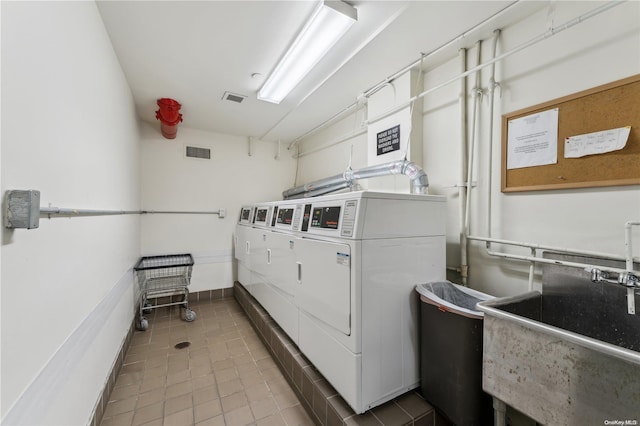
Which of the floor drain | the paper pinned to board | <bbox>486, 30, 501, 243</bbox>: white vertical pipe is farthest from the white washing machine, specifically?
the floor drain

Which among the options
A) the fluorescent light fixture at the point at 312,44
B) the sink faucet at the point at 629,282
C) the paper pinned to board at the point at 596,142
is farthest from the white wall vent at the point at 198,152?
the sink faucet at the point at 629,282

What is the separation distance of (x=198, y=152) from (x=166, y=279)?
76.1 inches

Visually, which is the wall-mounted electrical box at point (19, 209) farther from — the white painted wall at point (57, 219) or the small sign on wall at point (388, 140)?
the small sign on wall at point (388, 140)

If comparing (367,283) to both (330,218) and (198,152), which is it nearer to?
(330,218)

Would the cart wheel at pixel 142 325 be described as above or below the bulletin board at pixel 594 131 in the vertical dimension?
below

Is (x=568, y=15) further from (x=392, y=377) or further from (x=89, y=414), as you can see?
(x=89, y=414)

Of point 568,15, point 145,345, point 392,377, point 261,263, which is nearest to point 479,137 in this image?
point 568,15

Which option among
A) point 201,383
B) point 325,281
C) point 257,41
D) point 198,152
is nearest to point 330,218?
point 325,281

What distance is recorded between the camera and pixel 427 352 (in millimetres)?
1496

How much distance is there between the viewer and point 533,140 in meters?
1.57

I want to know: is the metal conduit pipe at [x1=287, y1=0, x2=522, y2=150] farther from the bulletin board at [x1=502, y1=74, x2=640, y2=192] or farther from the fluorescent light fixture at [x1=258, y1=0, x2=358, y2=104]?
the fluorescent light fixture at [x1=258, y1=0, x2=358, y2=104]

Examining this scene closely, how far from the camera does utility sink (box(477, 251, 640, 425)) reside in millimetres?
822

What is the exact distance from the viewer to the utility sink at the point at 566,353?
0.82 m

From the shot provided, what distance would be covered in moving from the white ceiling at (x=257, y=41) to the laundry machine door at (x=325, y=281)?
150 centimetres
